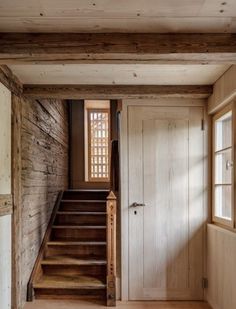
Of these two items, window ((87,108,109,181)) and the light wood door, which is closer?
the light wood door

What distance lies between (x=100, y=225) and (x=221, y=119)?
7.80ft

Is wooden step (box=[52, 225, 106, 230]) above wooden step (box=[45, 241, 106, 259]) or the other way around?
above

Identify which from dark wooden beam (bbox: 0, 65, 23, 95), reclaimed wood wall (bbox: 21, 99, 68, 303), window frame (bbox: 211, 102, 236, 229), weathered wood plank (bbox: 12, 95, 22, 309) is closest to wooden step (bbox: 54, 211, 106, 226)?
reclaimed wood wall (bbox: 21, 99, 68, 303)

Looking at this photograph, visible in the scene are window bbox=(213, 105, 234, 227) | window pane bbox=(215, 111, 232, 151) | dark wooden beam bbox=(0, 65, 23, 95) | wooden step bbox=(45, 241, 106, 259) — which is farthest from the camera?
wooden step bbox=(45, 241, 106, 259)

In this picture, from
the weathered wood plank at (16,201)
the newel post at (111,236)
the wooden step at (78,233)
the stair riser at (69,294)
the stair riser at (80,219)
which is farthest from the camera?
the stair riser at (80,219)

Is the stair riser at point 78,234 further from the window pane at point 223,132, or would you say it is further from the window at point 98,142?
the window at point 98,142

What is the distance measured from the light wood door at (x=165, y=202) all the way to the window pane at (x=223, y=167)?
0.19 m

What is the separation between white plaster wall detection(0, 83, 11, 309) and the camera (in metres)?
2.88

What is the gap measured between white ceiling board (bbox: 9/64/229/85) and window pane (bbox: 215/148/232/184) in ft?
2.37

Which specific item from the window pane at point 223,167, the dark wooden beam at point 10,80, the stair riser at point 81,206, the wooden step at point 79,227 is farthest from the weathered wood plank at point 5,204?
the stair riser at point 81,206

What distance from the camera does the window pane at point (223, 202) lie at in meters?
3.31

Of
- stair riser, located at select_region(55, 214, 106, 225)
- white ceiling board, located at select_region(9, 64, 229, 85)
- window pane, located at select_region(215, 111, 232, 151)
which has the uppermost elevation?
white ceiling board, located at select_region(9, 64, 229, 85)

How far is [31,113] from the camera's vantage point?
3797 mm

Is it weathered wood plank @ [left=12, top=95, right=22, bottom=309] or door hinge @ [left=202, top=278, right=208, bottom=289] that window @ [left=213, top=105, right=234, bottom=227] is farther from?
weathered wood plank @ [left=12, top=95, right=22, bottom=309]
